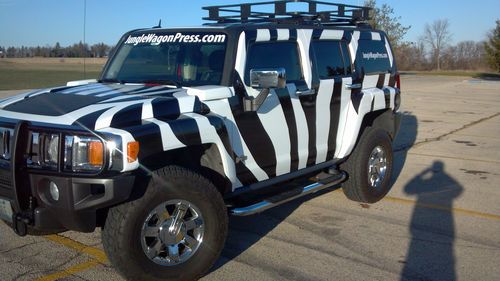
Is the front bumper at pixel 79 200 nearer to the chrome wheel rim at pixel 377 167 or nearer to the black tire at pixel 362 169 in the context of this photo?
the black tire at pixel 362 169

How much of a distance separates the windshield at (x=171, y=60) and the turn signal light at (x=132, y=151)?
4.05ft

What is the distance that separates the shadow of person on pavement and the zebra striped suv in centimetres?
65

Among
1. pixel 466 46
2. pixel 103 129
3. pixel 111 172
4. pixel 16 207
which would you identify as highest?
pixel 466 46

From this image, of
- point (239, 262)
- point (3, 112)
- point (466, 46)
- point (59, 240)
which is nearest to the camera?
point (3, 112)

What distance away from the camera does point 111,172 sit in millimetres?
3580

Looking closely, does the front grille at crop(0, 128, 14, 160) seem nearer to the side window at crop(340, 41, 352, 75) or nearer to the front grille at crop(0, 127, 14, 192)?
the front grille at crop(0, 127, 14, 192)

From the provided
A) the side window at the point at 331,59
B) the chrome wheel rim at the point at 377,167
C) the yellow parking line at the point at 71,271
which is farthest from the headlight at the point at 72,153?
the chrome wheel rim at the point at 377,167

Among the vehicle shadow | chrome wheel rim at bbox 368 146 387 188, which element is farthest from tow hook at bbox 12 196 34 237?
chrome wheel rim at bbox 368 146 387 188

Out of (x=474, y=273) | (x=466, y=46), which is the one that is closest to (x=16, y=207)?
(x=474, y=273)

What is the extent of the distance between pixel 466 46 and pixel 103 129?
86126mm

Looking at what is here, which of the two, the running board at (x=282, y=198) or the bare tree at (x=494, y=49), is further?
the bare tree at (x=494, y=49)

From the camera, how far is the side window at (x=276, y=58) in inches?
194

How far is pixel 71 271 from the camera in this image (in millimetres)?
4359

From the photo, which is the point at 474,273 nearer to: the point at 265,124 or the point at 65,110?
the point at 265,124
